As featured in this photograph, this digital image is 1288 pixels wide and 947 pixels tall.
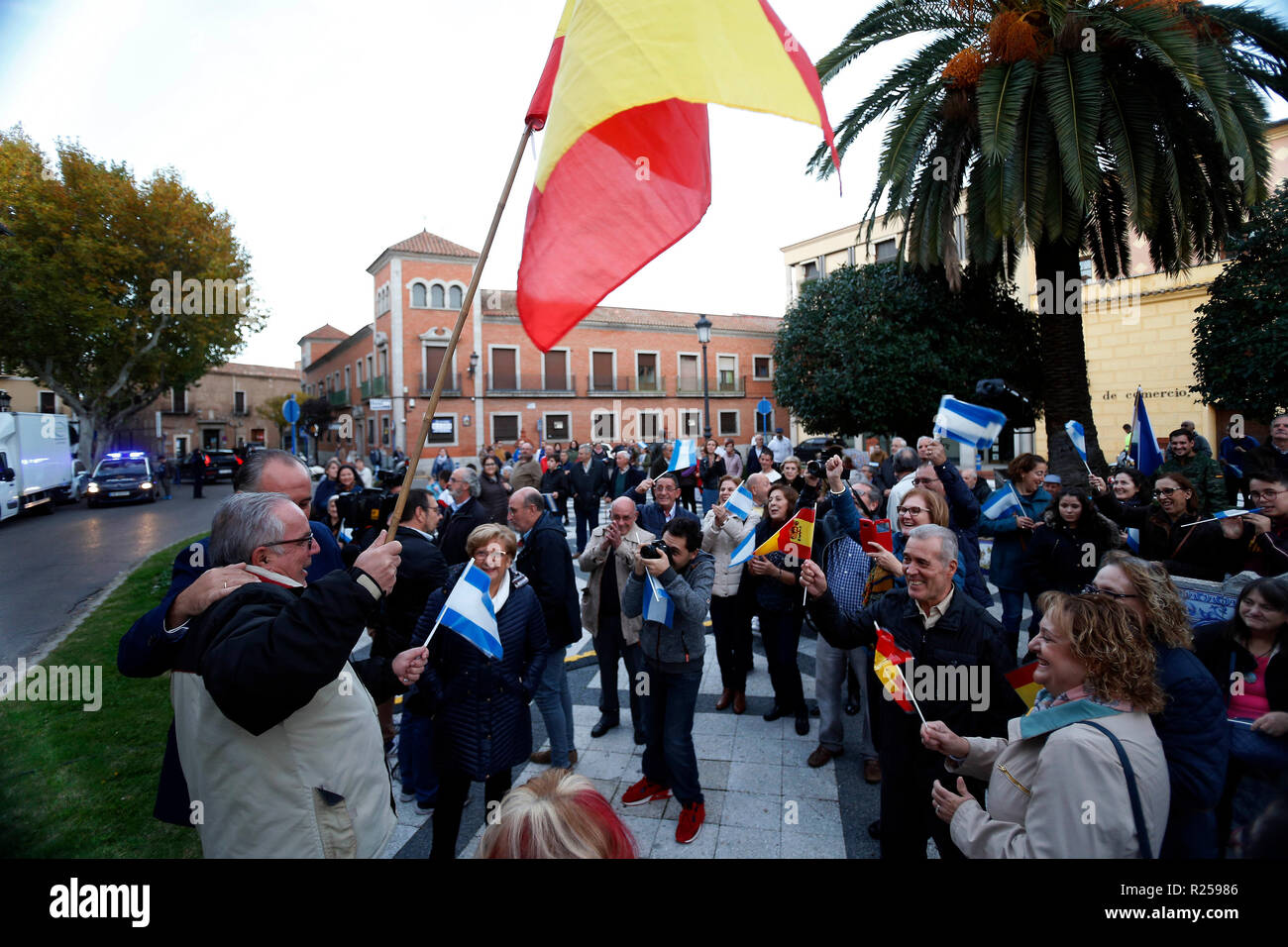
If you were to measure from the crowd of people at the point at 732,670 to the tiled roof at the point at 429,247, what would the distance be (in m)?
32.3

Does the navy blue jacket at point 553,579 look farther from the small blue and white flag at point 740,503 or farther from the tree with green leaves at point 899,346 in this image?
the tree with green leaves at point 899,346

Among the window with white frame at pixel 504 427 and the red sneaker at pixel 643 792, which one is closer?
the red sneaker at pixel 643 792

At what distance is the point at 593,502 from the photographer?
1130cm

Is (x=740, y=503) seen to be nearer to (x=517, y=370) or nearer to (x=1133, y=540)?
(x=1133, y=540)

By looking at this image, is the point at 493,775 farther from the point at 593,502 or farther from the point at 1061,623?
the point at 593,502

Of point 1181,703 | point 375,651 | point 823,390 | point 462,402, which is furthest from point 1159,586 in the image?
point 462,402

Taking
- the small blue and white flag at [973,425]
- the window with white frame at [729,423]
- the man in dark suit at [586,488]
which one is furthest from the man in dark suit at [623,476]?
the window with white frame at [729,423]

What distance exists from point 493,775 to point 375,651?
48.0 inches

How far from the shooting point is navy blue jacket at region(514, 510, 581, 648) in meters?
3.97

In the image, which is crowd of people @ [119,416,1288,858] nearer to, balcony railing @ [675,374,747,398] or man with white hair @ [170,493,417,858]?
man with white hair @ [170,493,417,858]

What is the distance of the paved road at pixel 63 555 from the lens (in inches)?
289

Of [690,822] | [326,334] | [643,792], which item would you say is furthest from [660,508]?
[326,334]

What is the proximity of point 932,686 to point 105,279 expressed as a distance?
13550mm

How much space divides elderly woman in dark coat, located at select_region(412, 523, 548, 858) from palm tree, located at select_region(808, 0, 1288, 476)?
308 inches
